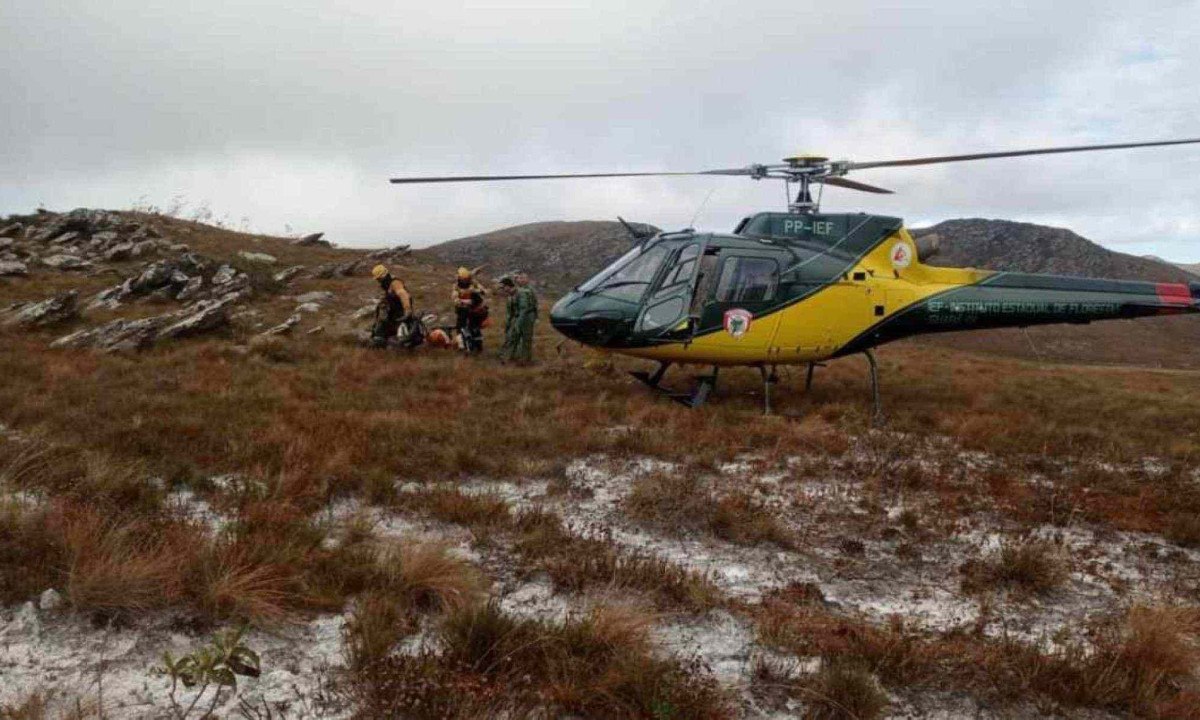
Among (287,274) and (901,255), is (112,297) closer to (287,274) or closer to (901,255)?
(287,274)

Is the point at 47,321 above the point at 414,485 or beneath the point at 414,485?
above

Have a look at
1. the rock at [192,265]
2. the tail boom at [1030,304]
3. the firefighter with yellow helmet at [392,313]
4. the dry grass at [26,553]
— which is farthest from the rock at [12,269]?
the tail boom at [1030,304]

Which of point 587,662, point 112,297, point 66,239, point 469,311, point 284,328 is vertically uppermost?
point 66,239

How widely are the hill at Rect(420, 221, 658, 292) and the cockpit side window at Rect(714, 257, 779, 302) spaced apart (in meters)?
90.5

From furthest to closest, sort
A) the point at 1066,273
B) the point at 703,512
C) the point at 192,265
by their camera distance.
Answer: the point at 1066,273, the point at 192,265, the point at 703,512

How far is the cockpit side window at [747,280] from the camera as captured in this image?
35.1ft

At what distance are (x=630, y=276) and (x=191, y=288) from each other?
1529cm

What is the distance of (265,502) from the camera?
18.1ft

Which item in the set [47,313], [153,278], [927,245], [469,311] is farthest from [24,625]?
[153,278]

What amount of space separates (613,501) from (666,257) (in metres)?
5.18

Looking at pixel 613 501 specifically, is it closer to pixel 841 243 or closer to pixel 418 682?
pixel 418 682

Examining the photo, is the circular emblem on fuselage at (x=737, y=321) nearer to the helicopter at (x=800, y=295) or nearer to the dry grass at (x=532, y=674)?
the helicopter at (x=800, y=295)

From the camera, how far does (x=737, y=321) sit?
35.0 ft

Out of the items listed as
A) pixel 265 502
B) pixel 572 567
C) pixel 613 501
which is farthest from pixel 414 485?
pixel 572 567
